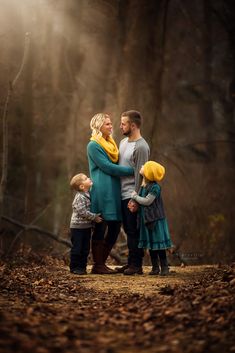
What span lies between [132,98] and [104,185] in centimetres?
617

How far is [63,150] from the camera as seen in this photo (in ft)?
47.5

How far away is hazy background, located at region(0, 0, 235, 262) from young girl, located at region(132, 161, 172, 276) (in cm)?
624

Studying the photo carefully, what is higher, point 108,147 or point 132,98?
point 132,98

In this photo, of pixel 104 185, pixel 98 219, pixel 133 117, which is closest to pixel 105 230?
pixel 98 219

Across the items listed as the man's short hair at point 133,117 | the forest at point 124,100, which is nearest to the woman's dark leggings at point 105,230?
the man's short hair at point 133,117

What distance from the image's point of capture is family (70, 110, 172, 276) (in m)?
7.55

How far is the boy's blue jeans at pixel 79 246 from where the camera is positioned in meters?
7.84

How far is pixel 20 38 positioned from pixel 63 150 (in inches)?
103

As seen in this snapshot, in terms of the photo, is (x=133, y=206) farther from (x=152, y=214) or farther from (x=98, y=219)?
(x=98, y=219)

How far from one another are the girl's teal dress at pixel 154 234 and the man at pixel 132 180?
0.17 m

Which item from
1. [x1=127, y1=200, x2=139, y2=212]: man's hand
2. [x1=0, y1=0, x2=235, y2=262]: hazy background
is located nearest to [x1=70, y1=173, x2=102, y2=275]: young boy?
[x1=127, y1=200, x2=139, y2=212]: man's hand

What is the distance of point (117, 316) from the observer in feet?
14.9

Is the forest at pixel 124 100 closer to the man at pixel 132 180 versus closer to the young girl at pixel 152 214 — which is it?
the man at pixel 132 180

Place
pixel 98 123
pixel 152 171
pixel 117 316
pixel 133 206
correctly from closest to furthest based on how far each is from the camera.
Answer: pixel 117 316 < pixel 152 171 < pixel 133 206 < pixel 98 123
